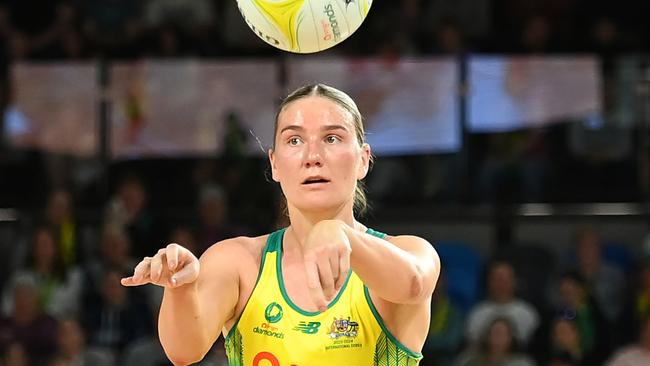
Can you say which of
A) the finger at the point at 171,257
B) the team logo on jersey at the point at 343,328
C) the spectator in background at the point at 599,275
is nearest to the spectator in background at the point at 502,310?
the spectator in background at the point at 599,275

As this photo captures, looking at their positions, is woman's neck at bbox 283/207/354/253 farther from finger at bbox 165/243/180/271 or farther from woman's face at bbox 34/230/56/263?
woman's face at bbox 34/230/56/263

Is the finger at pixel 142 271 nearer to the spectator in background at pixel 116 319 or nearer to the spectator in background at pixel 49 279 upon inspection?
the spectator in background at pixel 116 319

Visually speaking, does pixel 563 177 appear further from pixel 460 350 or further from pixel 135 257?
pixel 135 257

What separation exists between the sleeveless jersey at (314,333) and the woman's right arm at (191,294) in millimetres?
95

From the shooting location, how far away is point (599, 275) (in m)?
8.85

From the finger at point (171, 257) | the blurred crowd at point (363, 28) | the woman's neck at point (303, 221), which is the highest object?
the blurred crowd at point (363, 28)

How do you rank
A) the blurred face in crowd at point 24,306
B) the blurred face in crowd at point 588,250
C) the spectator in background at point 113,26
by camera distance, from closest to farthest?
the blurred face in crowd at point 24,306 → the blurred face in crowd at point 588,250 → the spectator in background at point 113,26

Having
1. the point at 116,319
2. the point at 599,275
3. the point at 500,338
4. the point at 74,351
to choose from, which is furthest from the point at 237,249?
the point at 599,275

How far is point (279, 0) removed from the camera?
164 inches

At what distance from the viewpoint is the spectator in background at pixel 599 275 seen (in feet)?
28.8

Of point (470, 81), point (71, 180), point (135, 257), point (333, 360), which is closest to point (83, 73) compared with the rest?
point (71, 180)

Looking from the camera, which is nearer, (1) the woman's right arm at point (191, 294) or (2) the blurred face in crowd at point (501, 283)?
(1) the woman's right arm at point (191, 294)

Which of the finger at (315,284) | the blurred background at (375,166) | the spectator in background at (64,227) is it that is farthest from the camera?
the spectator in background at (64,227)

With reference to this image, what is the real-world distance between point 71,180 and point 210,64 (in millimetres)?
1428
